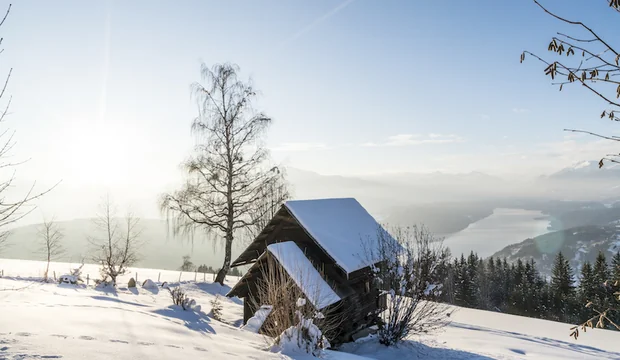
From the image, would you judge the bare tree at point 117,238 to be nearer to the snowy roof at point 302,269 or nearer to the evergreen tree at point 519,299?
the snowy roof at point 302,269

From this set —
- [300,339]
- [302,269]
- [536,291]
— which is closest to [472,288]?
[536,291]

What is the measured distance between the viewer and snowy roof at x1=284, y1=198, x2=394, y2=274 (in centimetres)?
1313

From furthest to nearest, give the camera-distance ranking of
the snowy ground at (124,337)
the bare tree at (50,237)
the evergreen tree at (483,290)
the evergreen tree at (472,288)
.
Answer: the evergreen tree at (483,290) < the evergreen tree at (472,288) < the bare tree at (50,237) < the snowy ground at (124,337)

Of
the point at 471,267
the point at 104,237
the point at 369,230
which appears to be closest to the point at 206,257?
the point at 471,267

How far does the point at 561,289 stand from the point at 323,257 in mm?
63382

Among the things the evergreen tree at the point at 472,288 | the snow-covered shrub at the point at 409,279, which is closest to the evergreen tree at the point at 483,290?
the evergreen tree at the point at 472,288

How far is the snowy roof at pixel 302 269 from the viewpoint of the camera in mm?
11461

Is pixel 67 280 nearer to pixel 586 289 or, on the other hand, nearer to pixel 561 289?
pixel 586 289

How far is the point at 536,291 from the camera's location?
2511 inches

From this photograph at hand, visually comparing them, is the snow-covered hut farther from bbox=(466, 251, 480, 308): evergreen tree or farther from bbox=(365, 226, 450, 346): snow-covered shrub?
bbox=(466, 251, 480, 308): evergreen tree

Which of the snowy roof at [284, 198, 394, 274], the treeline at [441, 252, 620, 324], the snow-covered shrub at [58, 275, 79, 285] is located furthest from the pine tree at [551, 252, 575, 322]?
the snow-covered shrub at [58, 275, 79, 285]

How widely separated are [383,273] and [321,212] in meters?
3.33

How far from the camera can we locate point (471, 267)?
71500 mm

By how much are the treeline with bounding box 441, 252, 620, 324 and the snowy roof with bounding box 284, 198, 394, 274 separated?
4001cm
